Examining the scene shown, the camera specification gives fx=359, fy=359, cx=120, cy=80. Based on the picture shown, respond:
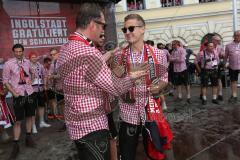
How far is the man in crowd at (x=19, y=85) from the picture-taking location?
21.0ft

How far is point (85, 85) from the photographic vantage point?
8.63ft

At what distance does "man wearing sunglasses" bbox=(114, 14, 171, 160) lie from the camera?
11.3 feet

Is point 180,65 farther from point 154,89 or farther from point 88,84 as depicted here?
point 88,84

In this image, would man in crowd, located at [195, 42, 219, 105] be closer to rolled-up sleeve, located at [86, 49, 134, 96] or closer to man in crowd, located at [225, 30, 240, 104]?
man in crowd, located at [225, 30, 240, 104]

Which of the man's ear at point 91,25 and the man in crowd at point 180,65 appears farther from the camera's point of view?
the man in crowd at point 180,65

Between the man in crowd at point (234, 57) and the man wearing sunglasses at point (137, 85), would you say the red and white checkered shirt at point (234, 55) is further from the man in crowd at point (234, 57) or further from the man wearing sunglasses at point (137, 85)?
the man wearing sunglasses at point (137, 85)

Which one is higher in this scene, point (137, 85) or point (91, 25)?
point (91, 25)

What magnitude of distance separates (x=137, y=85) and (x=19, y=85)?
3663 millimetres

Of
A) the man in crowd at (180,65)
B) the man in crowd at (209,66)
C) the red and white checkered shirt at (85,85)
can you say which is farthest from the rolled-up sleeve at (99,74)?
the man in crowd at (180,65)

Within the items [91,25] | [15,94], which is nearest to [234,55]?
[15,94]

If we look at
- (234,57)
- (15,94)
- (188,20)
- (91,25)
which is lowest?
(15,94)

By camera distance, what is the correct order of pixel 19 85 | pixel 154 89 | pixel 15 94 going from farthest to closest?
pixel 19 85
pixel 15 94
pixel 154 89

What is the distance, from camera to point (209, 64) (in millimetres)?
9445

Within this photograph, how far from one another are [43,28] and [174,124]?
6.95m
